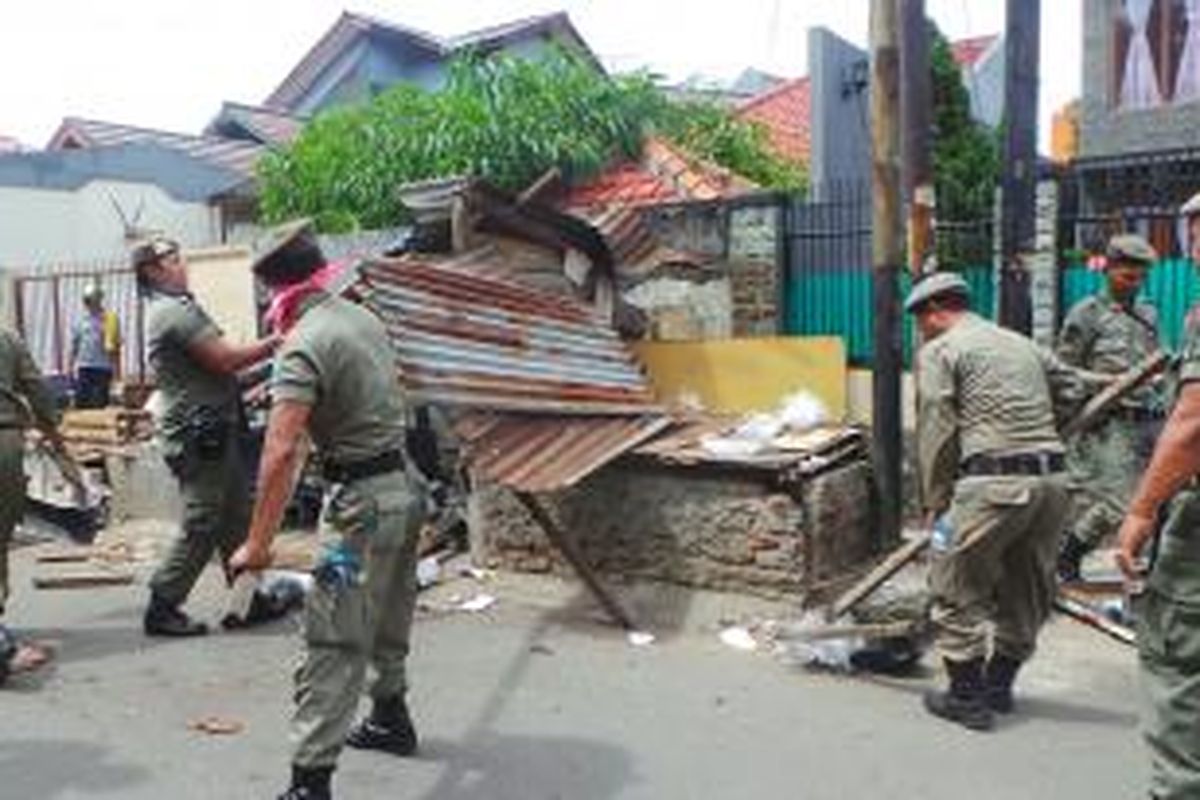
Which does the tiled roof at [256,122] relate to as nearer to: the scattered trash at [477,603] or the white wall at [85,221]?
the white wall at [85,221]

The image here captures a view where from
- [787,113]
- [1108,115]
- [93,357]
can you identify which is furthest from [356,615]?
[787,113]

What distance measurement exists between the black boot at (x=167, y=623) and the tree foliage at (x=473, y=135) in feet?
25.6

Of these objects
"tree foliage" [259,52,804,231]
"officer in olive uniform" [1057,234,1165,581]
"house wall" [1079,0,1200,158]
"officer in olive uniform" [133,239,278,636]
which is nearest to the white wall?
"tree foliage" [259,52,804,231]

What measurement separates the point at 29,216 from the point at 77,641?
1649 centimetres

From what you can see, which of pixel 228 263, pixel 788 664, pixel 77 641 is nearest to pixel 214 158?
pixel 228 263

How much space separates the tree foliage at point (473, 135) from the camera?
15336 millimetres

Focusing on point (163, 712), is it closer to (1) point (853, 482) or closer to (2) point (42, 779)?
(2) point (42, 779)

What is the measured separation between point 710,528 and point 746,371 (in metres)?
1.68

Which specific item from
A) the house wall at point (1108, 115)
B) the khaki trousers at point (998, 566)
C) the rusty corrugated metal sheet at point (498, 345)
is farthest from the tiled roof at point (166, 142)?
the khaki trousers at point (998, 566)

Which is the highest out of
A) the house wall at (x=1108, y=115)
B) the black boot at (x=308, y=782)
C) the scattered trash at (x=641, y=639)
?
the house wall at (x=1108, y=115)

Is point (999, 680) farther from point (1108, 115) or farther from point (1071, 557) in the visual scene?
point (1108, 115)

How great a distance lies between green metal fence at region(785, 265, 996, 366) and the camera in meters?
10.3

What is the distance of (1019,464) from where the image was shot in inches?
223

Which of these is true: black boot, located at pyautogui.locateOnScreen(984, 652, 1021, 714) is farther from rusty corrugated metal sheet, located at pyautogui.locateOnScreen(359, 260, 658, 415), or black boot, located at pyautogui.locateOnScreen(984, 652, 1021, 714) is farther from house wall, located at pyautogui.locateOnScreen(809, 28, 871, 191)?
house wall, located at pyautogui.locateOnScreen(809, 28, 871, 191)
